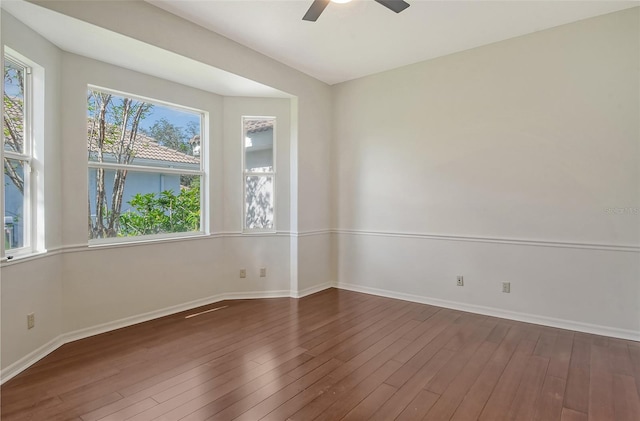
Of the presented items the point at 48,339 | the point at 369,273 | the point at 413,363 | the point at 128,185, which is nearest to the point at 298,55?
the point at 128,185

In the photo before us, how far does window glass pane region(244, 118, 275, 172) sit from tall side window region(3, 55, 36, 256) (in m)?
2.22

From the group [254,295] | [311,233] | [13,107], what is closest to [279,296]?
[254,295]

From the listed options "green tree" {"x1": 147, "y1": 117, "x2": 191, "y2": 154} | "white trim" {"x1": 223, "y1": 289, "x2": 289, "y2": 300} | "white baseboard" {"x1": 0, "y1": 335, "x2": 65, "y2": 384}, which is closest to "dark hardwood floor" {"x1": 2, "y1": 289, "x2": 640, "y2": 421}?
"white baseboard" {"x1": 0, "y1": 335, "x2": 65, "y2": 384}

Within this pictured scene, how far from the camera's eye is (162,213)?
3803 millimetres

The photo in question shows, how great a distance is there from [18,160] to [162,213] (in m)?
1.40

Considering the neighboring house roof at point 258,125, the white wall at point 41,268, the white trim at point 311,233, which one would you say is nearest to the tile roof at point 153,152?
the white wall at point 41,268

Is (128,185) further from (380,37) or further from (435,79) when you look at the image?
(435,79)

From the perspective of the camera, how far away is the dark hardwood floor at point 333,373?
2.00m

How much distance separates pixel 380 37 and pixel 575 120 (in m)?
2.08

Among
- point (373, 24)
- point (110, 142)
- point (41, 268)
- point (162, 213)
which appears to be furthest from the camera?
point (162, 213)

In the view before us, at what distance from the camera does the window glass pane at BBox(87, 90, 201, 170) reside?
3.29 m

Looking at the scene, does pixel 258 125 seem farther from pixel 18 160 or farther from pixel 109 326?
pixel 109 326

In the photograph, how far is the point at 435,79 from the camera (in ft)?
13.1

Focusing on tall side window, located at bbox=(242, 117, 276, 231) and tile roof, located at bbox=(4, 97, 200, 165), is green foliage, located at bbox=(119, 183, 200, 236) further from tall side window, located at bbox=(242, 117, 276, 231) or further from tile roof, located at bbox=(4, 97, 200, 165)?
tall side window, located at bbox=(242, 117, 276, 231)
